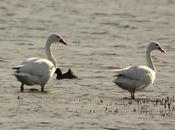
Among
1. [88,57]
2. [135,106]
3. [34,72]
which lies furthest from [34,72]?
[88,57]

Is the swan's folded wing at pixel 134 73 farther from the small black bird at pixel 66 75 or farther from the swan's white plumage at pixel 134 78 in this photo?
the small black bird at pixel 66 75

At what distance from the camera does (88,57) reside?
26750mm

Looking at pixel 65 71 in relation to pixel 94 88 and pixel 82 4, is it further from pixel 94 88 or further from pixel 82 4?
pixel 82 4

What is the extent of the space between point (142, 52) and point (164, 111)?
450 inches

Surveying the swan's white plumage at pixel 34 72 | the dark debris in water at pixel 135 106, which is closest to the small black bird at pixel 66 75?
the swan's white plumage at pixel 34 72

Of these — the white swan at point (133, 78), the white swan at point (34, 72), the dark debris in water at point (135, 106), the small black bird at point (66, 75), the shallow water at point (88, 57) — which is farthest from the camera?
the small black bird at point (66, 75)

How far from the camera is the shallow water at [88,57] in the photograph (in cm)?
1634

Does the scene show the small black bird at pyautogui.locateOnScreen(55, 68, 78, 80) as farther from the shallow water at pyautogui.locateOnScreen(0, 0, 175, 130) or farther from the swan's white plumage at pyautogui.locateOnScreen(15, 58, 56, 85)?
the swan's white plumage at pyautogui.locateOnScreen(15, 58, 56, 85)

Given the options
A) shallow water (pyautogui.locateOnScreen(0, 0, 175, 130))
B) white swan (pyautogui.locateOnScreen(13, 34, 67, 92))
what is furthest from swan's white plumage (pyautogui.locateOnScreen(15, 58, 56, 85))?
shallow water (pyautogui.locateOnScreen(0, 0, 175, 130))

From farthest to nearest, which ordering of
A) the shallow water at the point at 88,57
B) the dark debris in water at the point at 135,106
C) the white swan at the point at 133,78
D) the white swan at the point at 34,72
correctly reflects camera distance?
the white swan at the point at 34,72 → the white swan at the point at 133,78 → the dark debris in water at the point at 135,106 → the shallow water at the point at 88,57

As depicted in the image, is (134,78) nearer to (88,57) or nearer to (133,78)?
(133,78)

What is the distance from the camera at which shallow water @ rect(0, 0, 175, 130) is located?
1634cm

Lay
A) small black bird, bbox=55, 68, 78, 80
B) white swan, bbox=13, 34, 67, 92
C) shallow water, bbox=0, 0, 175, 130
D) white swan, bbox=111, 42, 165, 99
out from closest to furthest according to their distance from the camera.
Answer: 1. shallow water, bbox=0, 0, 175, 130
2. white swan, bbox=111, 42, 165, 99
3. white swan, bbox=13, 34, 67, 92
4. small black bird, bbox=55, 68, 78, 80

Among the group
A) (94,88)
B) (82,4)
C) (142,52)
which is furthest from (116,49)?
(82,4)
